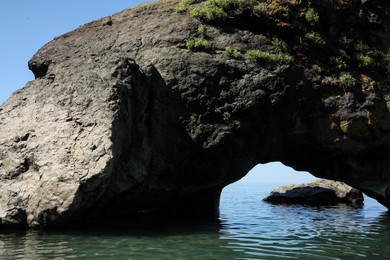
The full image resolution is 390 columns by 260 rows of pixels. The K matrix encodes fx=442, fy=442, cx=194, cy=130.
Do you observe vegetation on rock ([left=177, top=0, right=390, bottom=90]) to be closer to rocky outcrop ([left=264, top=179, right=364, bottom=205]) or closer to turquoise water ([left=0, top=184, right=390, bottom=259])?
turquoise water ([left=0, top=184, right=390, bottom=259])

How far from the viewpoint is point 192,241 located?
454 inches

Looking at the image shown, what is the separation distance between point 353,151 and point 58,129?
1134 cm

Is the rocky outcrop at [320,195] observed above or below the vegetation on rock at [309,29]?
below

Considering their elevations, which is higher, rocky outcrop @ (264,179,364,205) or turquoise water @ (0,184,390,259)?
rocky outcrop @ (264,179,364,205)

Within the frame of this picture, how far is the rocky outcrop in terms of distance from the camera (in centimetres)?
2916

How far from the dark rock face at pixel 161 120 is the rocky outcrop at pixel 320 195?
942cm

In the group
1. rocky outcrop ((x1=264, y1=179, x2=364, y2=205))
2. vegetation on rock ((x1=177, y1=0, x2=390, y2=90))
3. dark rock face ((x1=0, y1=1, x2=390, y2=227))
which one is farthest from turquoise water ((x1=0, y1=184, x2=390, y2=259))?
rocky outcrop ((x1=264, y1=179, x2=364, y2=205))

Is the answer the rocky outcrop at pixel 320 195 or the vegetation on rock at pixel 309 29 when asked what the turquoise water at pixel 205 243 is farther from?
the rocky outcrop at pixel 320 195

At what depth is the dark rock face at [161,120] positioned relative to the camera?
42.2 feet

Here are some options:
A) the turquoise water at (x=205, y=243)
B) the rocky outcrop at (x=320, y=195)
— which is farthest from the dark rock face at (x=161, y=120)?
the rocky outcrop at (x=320, y=195)

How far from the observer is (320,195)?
29.2 metres

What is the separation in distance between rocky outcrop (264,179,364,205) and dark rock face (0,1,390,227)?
30.9 ft

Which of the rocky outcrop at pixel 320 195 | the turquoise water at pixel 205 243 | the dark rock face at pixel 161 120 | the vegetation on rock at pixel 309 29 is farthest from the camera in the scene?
the rocky outcrop at pixel 320 195

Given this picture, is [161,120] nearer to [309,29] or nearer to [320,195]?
[309,29]
